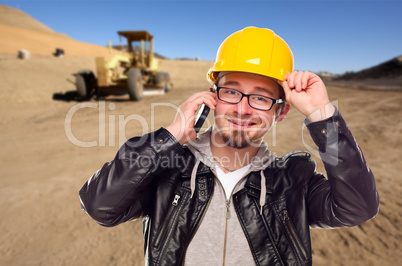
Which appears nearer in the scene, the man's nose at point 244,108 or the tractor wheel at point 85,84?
the man's nose at point 244,108

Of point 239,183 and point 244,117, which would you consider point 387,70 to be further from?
point 239,183

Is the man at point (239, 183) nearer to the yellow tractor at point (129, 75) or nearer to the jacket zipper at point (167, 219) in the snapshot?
the jacket zipper at point (167, 219)

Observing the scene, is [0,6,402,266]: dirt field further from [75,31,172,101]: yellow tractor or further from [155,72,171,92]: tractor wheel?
[155,72,171,92]: tractor wheel

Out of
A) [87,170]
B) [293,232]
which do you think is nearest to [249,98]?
[293,232]

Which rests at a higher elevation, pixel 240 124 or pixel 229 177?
pixel 240 124

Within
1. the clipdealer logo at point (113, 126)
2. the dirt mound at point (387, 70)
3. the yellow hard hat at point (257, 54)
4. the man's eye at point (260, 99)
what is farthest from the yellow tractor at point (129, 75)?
the dirt mound at point (387, 70)

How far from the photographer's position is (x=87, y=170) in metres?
4.55

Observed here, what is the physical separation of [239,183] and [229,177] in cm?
8

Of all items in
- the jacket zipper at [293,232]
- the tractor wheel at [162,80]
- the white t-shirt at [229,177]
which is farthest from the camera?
the tractor wheel at [162,80]

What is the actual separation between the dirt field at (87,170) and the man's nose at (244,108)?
84.8 inches

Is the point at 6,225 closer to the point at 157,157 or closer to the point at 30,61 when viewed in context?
the point at 157,157

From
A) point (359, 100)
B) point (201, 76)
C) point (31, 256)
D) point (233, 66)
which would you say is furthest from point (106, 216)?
point (201, 76)

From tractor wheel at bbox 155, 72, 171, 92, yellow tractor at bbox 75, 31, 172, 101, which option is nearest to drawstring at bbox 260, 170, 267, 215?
yellow tractor at bbox 75, 31, 172, 101

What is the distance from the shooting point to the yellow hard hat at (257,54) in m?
1.70
